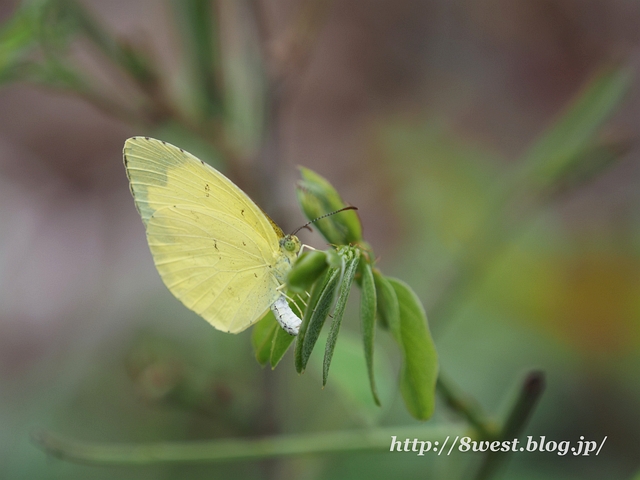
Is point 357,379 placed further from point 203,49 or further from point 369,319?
point 203,49

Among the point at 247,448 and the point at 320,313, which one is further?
the point at 247,448

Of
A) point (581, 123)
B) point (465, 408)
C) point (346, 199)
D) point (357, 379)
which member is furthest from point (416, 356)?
point (346, 199)

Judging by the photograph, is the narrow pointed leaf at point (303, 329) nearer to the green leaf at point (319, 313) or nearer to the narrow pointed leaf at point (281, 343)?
the green leaf at point (319, 313)

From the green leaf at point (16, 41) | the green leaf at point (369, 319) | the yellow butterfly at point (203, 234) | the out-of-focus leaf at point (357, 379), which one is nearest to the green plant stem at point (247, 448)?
the out-of-focus leaf at point (357, 379)

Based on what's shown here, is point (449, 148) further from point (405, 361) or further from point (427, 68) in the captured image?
point (405, 361)

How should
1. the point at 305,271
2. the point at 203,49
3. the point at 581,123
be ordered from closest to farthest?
the point at 305,271
the point at 581,123
the point at 203,49

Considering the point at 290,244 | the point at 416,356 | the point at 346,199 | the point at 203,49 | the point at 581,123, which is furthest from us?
the point at 346,199

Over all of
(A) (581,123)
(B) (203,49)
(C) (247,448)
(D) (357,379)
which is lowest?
(C) (247,448)
